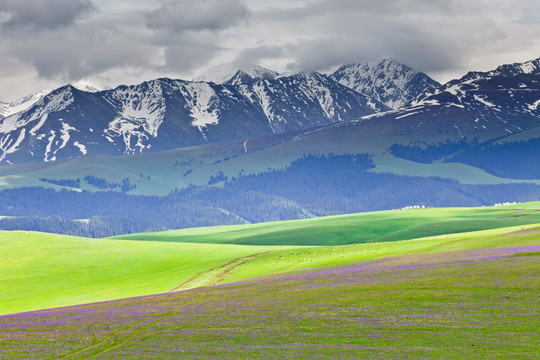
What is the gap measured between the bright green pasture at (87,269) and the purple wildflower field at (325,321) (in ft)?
109

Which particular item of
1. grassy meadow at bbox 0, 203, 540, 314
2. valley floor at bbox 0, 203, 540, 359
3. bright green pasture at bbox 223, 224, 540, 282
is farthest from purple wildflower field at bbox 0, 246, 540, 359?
grassy meadow at bbox 0, 203, 540, 314

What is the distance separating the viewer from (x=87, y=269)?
4988 inches

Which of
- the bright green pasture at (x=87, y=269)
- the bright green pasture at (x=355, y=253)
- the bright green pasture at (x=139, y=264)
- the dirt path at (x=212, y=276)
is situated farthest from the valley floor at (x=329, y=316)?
the bright green pasture at (x=87, y=269)

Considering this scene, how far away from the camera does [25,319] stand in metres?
61.0

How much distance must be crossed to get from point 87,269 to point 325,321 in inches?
3377

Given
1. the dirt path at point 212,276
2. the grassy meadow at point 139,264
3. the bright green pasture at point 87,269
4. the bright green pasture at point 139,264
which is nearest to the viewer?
the dirt path at point 212,276

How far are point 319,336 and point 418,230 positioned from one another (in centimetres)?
15485

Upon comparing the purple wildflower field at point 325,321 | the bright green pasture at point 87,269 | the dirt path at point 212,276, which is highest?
the bright green pasture at point 87,269

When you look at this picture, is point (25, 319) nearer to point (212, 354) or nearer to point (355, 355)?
point (212, 354)

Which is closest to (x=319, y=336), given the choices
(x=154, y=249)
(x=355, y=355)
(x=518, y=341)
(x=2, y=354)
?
(x=355, y=355)

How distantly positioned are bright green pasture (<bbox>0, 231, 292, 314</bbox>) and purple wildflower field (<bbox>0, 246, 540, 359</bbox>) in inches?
1305

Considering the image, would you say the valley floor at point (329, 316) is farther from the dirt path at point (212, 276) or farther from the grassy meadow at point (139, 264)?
the grassy meadow at point (139, 264)

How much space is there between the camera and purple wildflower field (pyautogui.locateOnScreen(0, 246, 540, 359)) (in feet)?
138

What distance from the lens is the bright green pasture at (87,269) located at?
10106cm
